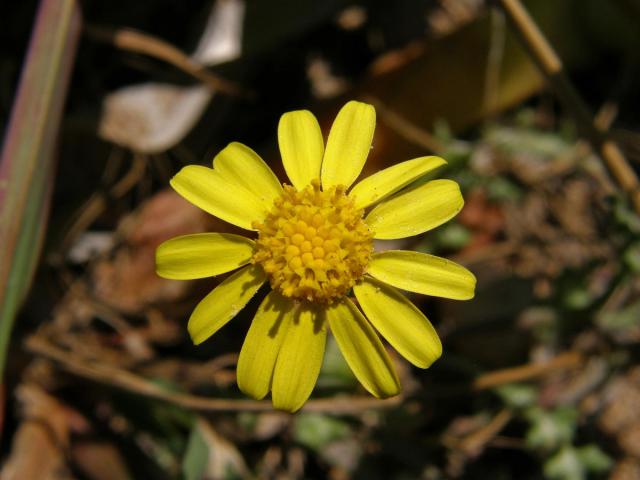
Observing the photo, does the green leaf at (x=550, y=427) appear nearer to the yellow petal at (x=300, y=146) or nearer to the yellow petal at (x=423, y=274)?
the yellow petal at (x=423, y=274)

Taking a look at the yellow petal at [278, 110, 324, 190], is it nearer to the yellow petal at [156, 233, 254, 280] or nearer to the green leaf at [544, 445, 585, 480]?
the yellow petal at [156, 233, 254, 280]

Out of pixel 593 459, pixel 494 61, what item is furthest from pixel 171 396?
pixel 494 61

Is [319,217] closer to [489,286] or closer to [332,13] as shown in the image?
[489,286]

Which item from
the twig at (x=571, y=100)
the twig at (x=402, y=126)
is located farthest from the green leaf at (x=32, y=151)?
the twig at (x=571, y=100)

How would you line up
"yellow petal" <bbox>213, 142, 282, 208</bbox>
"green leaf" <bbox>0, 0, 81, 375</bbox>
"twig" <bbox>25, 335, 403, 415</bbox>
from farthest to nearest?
"twig" <bbox>25, 335, 403, 415</bbox> → "green leaf" <bbox>0, 0, 81, 375</bbox> → "yellow petal" <bbox>213, 142, 282, 208</bbox>

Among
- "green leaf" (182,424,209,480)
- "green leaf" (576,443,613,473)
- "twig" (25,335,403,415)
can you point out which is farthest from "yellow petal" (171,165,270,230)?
"green leaf" (576,443,613,473)

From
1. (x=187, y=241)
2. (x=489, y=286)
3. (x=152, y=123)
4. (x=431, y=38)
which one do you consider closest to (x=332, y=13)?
(x=431, y=38)

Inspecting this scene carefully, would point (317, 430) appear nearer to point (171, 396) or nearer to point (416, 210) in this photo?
point (171, 396)
